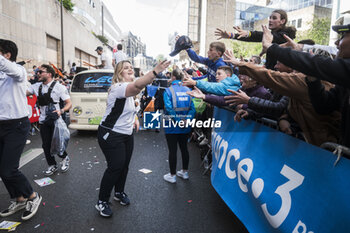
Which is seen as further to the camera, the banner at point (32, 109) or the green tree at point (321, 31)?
the green tree at point (321, 31)

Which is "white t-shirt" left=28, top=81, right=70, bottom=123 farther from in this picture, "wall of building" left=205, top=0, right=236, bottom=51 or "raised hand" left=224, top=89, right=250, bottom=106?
"wall of building" left=205, top=0, right=236, bottom=51

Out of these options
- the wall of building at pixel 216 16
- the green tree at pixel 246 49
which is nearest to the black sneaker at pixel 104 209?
the green tree at pixel 246 49

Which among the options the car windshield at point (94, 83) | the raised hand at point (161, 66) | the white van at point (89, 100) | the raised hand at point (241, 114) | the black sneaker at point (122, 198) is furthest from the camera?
the car windshield at point (94, 83)

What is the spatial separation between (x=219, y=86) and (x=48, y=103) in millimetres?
3178

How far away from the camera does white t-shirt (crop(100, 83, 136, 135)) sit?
10.0 ft

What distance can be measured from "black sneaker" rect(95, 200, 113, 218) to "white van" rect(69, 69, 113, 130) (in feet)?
15.1

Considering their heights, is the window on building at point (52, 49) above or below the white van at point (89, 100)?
above

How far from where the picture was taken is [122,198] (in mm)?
3598

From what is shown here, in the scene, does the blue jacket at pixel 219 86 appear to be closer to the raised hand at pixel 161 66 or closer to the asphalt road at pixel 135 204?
the raised hand at pixel 161 66

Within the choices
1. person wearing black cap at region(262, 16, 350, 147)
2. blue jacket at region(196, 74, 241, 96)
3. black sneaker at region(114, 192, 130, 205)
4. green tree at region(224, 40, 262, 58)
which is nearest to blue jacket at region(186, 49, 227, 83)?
blue jacket at region(196, 74, 241, 96)

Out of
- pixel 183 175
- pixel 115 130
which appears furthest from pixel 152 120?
pixel 115 130

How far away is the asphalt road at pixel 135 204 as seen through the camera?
3.02m

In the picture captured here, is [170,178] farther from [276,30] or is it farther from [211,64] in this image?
[276,30]

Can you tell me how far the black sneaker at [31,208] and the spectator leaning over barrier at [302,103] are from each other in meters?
3.12
